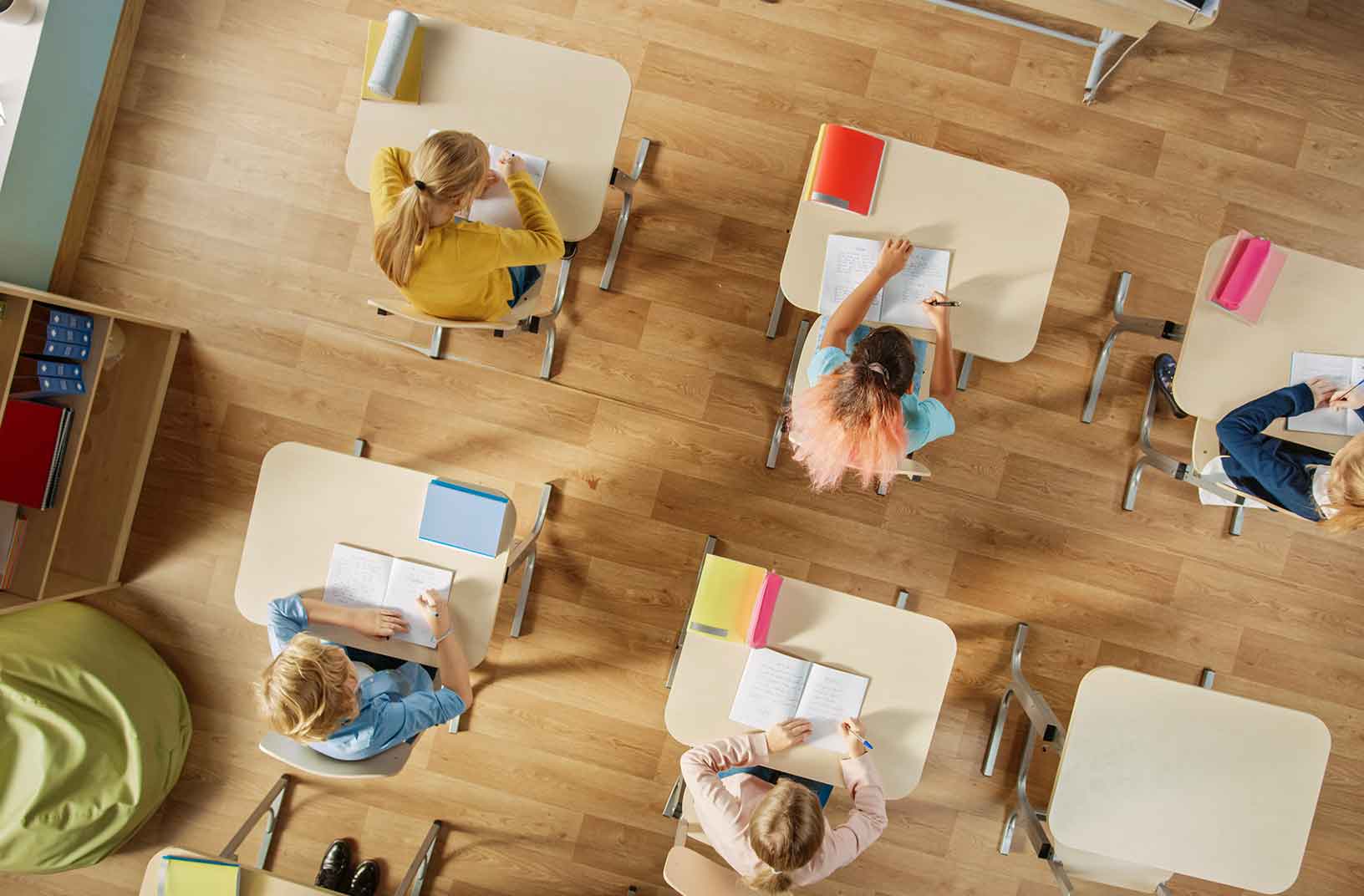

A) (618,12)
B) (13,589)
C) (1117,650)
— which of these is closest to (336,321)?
(13,589)

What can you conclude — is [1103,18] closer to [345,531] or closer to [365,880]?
[345,531]

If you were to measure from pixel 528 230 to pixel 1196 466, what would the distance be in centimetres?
207

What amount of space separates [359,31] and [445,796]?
9.02 ft

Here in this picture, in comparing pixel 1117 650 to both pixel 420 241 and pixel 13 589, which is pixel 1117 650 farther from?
pixel 13 589

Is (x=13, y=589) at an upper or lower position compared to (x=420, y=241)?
lower

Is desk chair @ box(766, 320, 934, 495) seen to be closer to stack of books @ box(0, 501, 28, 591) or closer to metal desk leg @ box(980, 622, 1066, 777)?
metal desk leg @ box(980, 622, 1066, 777)

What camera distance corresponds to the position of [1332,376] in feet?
7.46

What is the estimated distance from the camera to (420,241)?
1.99 meters

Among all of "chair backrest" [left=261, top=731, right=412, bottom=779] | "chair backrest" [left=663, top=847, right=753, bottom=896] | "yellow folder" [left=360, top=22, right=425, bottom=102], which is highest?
"yellow folder" [left=360, top=22, right=425, bottom=102]

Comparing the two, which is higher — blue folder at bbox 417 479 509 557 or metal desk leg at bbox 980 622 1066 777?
blue folder at bbox 417 479 509 557

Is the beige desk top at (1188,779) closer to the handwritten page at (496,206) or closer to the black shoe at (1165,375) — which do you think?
the black shoe at (1165,375)

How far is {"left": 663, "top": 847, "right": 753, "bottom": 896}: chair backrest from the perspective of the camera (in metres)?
1.93

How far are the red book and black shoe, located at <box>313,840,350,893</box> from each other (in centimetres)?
266

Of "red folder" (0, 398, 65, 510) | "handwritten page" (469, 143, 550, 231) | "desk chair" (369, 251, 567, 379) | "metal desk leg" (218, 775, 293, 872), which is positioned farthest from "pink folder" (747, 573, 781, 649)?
"red folder" (0, 398, 65, 510)
